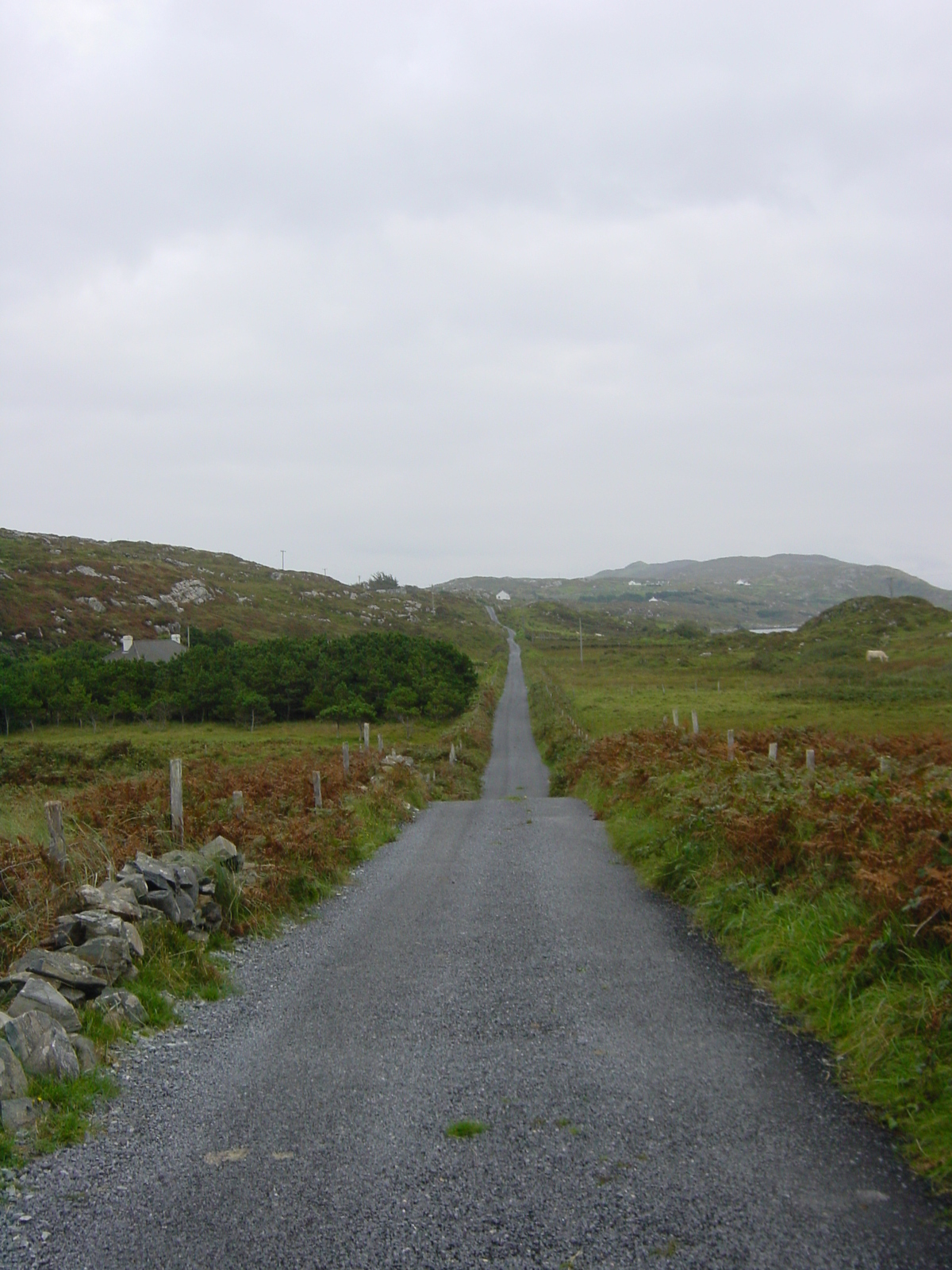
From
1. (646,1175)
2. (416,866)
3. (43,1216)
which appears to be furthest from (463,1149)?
(416,866)

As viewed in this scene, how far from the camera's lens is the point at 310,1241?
412 centimetres

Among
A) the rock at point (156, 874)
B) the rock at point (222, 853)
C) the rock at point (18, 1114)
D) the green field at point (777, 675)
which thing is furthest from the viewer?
the green field at point (777, 675)

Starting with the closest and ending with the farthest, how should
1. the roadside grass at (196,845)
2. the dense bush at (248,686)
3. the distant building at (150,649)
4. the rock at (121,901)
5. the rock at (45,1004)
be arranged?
the rock at (45,1004), the roadside grass at (196,845), the rock at (121,901), the dense bush at (248,686), the distant building at (150,649)

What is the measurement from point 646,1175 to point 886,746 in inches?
680

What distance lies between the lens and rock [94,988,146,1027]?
22.3 ft

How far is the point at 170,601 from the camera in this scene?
113688 mm

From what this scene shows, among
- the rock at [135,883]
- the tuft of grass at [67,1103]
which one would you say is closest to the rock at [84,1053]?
the tuft of grass at [67,1103]

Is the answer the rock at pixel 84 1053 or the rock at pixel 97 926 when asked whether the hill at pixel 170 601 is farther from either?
the rock at pixel 84 1053

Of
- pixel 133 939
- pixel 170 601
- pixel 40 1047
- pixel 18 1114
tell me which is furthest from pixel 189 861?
pixel 170 601

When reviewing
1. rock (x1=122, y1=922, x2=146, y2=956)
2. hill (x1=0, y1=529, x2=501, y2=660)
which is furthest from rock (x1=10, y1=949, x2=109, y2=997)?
hill (x1=0, y1=529, x2=501, y2=660)

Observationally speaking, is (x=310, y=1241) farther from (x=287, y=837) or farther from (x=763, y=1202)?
(x=287, y=837)

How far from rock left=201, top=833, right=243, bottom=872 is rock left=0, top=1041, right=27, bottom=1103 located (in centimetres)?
517

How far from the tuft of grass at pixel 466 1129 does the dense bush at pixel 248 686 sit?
172ft

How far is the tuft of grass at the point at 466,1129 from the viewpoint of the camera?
16.8ft
